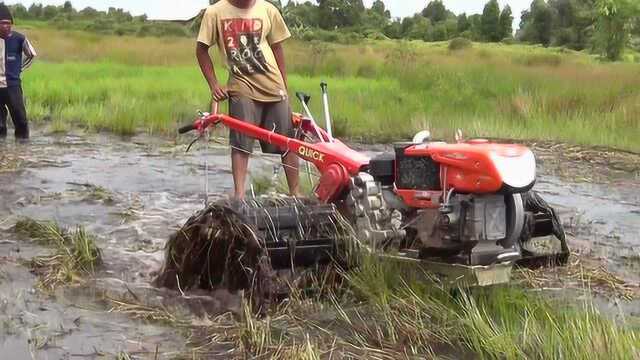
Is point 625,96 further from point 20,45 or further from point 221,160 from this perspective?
point 20,45

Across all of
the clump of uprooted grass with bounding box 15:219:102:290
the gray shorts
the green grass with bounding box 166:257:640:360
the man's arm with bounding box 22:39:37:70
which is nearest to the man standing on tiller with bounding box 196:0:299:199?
the gray shorts

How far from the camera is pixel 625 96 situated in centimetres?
1315

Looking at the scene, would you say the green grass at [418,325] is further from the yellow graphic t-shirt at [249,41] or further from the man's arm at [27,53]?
the man's arm at [27,53]

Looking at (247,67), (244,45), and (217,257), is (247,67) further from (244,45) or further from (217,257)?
(217,257)

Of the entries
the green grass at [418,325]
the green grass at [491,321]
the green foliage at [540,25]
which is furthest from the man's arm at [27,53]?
the green foliage at [540,25]

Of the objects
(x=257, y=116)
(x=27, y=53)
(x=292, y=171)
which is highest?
(x=27, y=53)

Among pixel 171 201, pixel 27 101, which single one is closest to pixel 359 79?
pixel 27 101

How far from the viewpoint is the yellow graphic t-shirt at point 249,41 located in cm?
616

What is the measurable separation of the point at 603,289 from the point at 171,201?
3735 millimetres

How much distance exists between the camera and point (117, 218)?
22.8 feet

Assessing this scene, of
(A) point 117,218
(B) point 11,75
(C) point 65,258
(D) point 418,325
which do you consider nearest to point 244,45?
(A) point 117,218

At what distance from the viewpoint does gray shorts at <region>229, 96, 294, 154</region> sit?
6.23m

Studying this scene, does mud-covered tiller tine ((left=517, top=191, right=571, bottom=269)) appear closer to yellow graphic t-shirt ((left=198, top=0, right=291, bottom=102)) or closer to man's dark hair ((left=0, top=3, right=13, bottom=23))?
yellow graphic t-shirt ((left=198, top=0, right=291, bottom=102))

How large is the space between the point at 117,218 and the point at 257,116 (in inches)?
53.5
